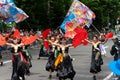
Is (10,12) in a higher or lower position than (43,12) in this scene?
higher

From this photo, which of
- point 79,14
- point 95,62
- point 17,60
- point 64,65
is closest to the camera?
point 17,60

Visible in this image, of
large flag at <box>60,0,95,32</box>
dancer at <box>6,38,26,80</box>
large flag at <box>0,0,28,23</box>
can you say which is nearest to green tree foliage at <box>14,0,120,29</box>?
large flag at <box>60,0,95,32</box>

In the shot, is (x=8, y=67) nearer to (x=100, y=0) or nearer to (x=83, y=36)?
(x=83, y=36)

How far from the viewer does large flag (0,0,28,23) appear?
21.6 meters

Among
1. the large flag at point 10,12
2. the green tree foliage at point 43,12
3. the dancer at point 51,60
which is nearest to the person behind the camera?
the dancer at point 51,60

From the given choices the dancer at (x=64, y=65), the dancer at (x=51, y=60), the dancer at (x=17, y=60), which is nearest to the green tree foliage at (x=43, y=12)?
the dancer at (x=51, y=60)

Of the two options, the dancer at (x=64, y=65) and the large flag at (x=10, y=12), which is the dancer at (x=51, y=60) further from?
the large flag at (x=10, y=12)

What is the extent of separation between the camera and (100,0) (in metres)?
56.6

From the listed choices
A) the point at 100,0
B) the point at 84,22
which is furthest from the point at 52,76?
the point at 100,0

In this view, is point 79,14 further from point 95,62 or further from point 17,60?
point 17,60

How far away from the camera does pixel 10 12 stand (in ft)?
71.8

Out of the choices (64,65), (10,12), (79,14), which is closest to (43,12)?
(79,14)

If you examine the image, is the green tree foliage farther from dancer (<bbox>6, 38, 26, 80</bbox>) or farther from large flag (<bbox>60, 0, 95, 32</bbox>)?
dancer (<bbox>6, 38, 26, 80</bbox>)

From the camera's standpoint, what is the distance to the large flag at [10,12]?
21625mm
